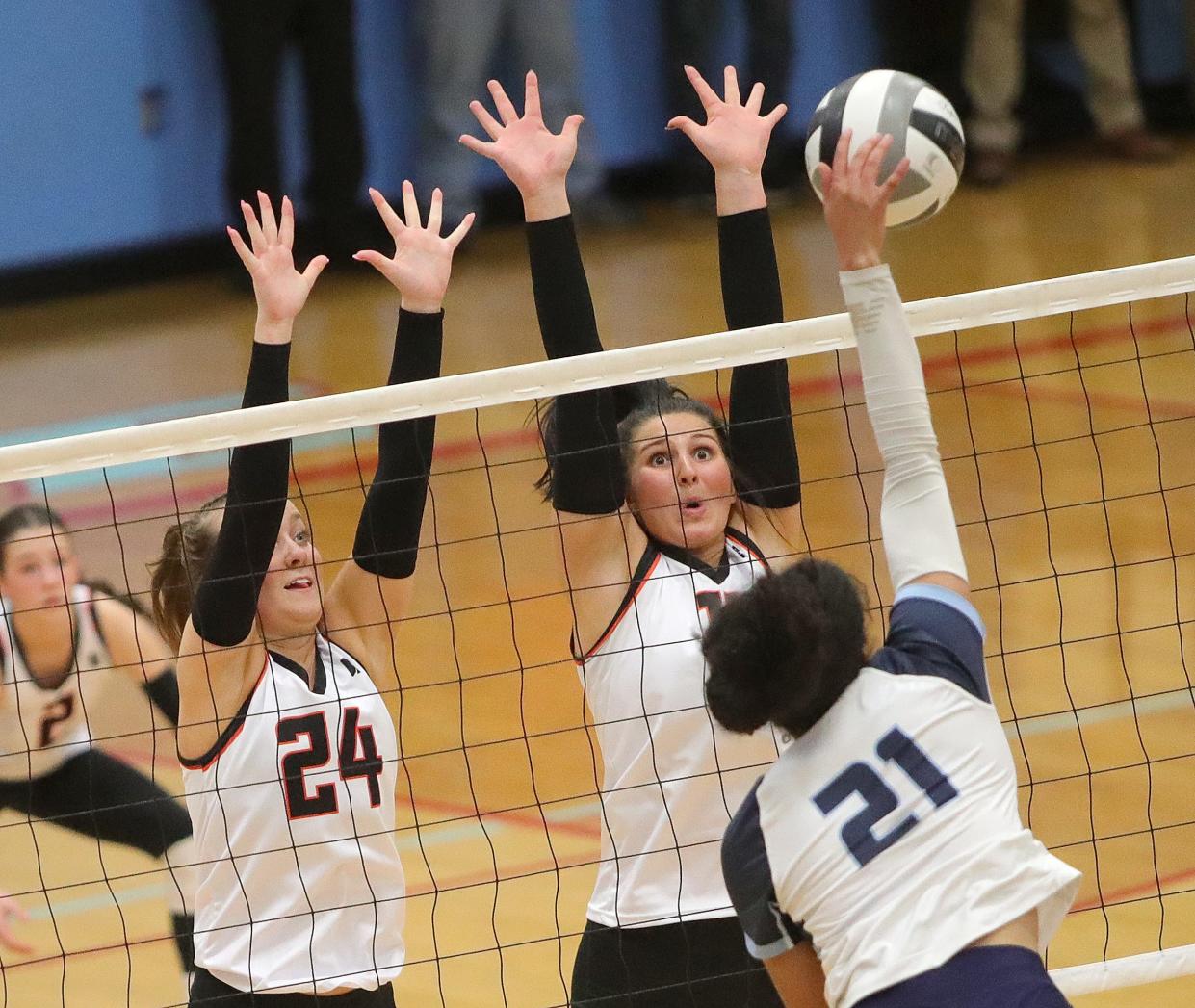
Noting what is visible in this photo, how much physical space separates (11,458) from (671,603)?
1283 millimetres

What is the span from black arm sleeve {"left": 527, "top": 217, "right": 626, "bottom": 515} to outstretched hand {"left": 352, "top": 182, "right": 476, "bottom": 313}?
175 mm

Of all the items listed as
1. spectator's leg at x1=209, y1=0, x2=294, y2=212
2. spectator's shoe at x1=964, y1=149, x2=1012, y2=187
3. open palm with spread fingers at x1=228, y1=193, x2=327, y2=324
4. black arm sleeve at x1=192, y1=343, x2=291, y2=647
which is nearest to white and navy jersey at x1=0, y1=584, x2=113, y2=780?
black arm sleeve at x1=192, y1=343, x2=291, y2=647

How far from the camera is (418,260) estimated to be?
3.66 m

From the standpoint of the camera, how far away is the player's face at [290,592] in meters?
3.59

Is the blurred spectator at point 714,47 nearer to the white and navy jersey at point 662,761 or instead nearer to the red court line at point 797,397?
the red court line at point 797,397

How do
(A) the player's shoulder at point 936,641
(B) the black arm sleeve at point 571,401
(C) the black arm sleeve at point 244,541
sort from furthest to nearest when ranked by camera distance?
(B) the black arm sleeve at point 571,401 < (C) the black arm sleeve at point 244,541 < (A) the player's shoulder at point 936,641

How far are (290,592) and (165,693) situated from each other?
1.16 metres

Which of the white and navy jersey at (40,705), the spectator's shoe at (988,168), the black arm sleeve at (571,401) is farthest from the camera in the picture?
the spectator's shoe at (988,168)

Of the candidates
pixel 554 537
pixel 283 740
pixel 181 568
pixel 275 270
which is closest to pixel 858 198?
pixel 275 270

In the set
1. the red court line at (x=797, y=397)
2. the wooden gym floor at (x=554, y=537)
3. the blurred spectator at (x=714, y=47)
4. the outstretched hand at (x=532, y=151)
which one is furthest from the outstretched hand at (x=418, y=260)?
the blurred spectator at (x=714, y=47)

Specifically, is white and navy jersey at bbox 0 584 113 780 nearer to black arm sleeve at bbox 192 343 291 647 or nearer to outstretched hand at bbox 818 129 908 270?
black arm sleeve at bbox 192 343 291 647

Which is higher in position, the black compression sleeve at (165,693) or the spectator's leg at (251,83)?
the spectator's leg at (251,83)

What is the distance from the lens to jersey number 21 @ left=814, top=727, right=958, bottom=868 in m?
2.56

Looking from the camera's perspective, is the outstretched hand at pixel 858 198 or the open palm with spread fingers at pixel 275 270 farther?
the open palm with spread fingers at pixel 275 270
